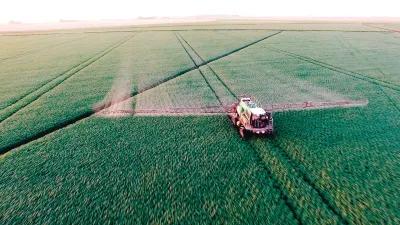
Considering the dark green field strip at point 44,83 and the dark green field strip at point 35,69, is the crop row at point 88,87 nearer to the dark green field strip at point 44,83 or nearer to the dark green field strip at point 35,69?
the dark green field strip at point 44,83

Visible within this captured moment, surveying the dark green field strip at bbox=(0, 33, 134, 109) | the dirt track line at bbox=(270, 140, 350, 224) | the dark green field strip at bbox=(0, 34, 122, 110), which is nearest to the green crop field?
the dirt track line at bbox=(270, 140, 350, 224)

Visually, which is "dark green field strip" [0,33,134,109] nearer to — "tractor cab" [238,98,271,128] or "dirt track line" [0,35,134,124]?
"dirt track line" [0,35,134,124]

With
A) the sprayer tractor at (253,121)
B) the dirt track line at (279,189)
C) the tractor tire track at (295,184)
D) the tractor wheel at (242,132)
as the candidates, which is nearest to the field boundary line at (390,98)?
the sprayer tractor at (253,121)

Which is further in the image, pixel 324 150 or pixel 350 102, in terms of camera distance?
pixel 350 102

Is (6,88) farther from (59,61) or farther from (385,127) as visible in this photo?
(385,127)

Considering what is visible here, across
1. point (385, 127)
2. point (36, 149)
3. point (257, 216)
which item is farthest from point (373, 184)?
point (36, 149)

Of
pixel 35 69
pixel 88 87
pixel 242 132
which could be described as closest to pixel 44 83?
pixel 88 87
